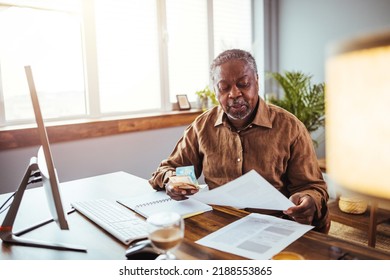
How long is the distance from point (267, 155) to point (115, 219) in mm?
613

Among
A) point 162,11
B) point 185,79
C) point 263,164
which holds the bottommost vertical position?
point 263,164

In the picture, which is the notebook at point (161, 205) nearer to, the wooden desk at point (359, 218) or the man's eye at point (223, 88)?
the man's eye at point (223, 88)

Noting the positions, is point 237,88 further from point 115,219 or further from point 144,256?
point 144,256

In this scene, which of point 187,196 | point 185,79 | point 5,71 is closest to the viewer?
point 187,196

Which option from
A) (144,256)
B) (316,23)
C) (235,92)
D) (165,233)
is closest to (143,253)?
(144,256)

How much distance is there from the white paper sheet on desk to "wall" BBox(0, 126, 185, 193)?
1.46 meters

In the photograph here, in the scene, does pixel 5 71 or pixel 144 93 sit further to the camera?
pixel 144 93

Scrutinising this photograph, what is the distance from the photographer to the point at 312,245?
880 mm

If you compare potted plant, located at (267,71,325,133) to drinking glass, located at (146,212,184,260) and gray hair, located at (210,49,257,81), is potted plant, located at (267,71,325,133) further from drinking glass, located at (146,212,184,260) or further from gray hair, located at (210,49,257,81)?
drinking glass, located at (146,212,184,260)

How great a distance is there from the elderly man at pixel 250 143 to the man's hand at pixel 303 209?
0.28 ft

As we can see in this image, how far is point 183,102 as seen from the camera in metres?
3.12

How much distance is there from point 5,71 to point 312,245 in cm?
209
